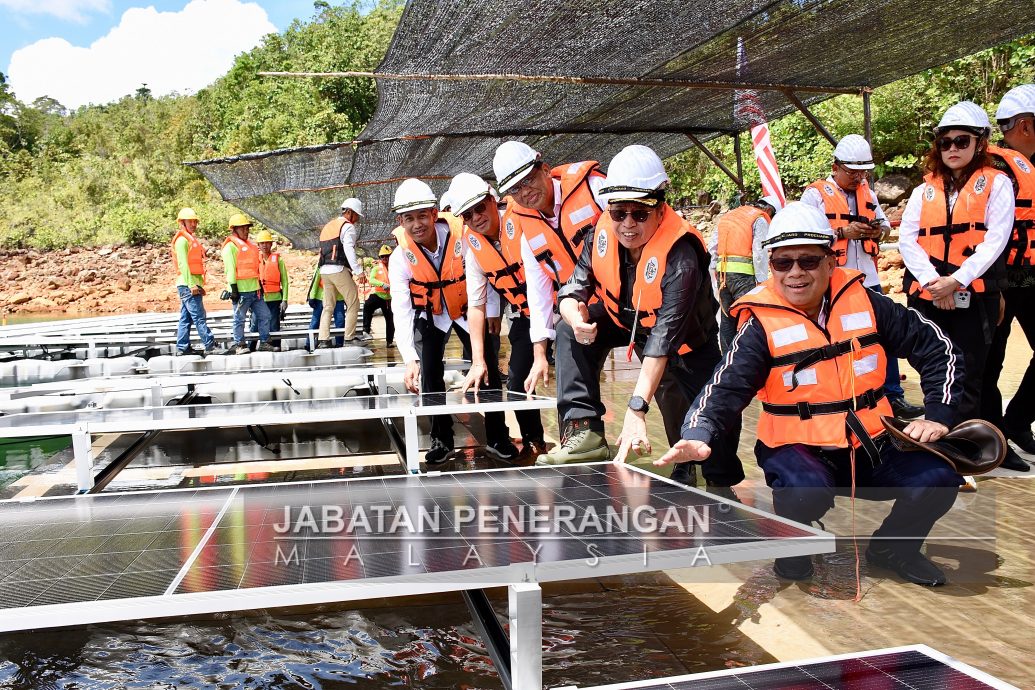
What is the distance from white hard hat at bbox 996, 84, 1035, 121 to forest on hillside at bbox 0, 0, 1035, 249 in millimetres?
19507

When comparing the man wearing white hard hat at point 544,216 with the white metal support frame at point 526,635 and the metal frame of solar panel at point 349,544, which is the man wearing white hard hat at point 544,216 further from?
the white metal support frame at point 526,635

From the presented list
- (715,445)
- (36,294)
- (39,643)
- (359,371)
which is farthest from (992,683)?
(36,294)

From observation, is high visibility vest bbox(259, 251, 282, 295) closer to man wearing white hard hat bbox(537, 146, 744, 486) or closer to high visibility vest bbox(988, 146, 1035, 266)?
man wearing white hard hat bbox(537, 146, 744, 486)

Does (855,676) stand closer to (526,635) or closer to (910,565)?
(526,635)

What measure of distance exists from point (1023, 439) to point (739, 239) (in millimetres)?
2151

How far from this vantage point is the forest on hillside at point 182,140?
144 feet

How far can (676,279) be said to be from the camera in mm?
3754

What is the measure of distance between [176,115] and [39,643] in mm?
66774

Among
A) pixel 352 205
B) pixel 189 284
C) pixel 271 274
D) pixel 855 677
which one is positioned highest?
A: pixel 352 205

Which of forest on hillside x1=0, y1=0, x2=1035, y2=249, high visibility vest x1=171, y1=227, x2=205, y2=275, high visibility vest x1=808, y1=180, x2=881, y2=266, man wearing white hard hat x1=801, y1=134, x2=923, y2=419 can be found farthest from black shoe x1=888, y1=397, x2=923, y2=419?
forest on hillside x1=0, y1=0, x2=1035, y2=249

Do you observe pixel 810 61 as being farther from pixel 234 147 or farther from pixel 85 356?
pixel 234 147

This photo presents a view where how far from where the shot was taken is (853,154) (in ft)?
19.5

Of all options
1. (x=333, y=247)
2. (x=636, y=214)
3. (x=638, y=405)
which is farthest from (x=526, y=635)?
(x=333, y=247)

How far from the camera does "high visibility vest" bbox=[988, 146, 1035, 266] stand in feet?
16.1
